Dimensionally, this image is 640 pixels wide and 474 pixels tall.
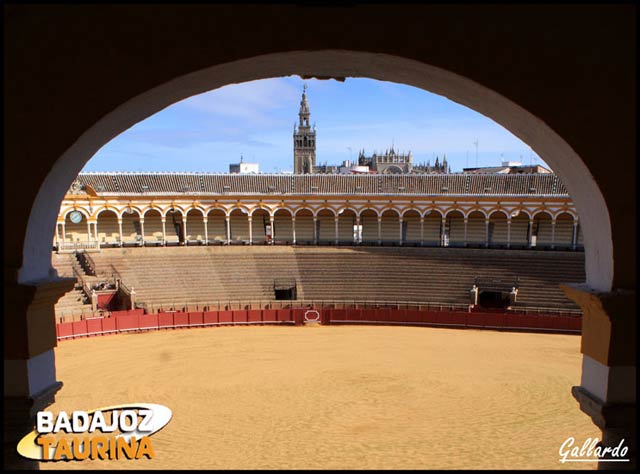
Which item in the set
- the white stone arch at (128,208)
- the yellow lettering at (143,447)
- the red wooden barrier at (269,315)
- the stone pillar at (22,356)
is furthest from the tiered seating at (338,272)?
the stone pillar at (22,356)

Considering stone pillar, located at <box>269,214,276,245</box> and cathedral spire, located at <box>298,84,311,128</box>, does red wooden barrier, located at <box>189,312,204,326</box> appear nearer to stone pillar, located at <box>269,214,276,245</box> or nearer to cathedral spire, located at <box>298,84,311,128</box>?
stone pillar, located at <box>269,214,276,245</box>

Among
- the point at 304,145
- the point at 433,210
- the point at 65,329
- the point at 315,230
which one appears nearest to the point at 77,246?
the point at 65,329

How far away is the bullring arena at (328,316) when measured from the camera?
10.9 m

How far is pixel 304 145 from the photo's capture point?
105 meters

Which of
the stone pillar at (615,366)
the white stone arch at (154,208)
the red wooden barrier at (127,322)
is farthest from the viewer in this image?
the white stone arch at (154,208)

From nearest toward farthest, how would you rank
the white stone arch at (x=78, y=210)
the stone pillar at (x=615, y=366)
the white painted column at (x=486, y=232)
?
1. the stone pillar at (x=615, y=366)
2. the white stone arch at (x=78, y=210)
3. the white painted column at (x=486, y=232)

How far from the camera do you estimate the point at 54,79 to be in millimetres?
3129

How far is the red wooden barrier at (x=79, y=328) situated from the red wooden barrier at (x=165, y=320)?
3.42 m

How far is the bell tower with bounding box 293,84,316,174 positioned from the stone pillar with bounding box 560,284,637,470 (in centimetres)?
10135

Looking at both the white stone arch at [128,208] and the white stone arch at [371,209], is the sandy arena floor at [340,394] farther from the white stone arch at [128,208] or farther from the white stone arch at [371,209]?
the white stone arch at [371,209]

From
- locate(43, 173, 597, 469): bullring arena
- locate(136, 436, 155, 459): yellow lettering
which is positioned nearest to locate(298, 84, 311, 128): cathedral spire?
locate(43, 173, 597, 469): bullring arena

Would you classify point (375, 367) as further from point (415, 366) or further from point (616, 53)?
point (616, 53)

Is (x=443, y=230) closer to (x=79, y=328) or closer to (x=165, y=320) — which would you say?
(x=165, y=320)

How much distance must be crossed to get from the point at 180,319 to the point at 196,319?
0.81m
